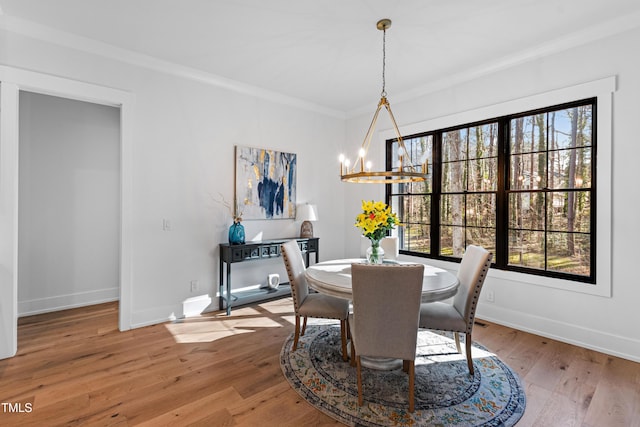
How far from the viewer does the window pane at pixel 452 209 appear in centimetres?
390

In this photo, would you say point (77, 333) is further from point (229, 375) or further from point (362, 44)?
point (362, 44)

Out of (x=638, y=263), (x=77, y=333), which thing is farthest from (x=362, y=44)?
(x=77, y=333)

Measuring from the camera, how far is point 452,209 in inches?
157

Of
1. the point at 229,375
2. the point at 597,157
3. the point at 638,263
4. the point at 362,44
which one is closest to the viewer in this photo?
the point at 229,375

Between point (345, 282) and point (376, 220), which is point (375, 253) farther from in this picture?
point (345, 282)

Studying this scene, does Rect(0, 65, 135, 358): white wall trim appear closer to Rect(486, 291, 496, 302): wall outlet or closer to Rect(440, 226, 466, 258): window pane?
Rect(440, 226, 466, 258): window pane

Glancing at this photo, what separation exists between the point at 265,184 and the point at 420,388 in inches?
119

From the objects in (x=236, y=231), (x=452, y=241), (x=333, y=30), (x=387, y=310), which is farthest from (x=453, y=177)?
(x=236, y=231)

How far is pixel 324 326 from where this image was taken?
11.0 ft

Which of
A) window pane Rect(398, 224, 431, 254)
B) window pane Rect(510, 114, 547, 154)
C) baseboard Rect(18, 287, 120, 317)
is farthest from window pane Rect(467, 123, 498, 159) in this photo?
baseboard Rect(18, 287, 120, 317)

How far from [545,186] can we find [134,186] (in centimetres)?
427

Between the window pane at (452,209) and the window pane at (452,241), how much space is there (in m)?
0.09

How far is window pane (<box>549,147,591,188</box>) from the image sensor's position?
2947 mm

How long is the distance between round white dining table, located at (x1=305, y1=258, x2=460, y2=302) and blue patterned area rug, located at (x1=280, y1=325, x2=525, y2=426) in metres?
0.63
